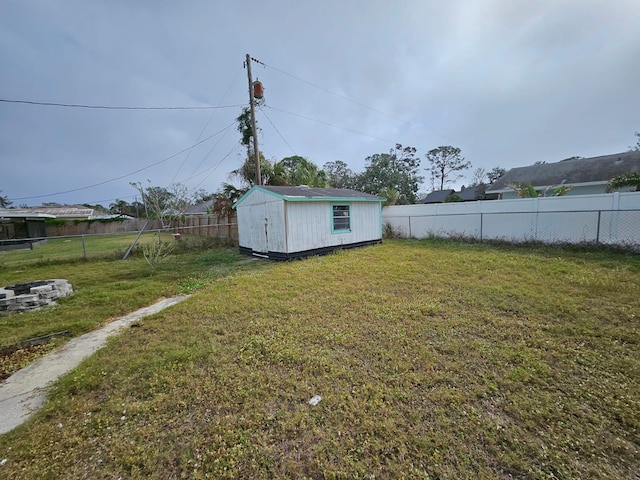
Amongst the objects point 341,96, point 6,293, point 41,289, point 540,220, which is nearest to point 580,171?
point 540,220

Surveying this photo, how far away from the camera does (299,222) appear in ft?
26.8

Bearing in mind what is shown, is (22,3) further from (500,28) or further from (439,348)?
(500,28)

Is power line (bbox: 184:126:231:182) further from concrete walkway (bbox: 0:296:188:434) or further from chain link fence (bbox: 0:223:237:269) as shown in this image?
concrete walkway (bbox: 0:296:188:434)

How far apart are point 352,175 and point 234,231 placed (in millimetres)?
21993

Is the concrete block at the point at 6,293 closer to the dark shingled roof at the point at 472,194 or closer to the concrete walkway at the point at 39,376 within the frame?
the concrete walkway at the point at 39,376

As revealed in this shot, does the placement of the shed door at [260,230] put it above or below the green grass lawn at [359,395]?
above

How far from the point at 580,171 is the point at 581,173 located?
11.5 inches

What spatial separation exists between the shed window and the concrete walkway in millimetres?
6845

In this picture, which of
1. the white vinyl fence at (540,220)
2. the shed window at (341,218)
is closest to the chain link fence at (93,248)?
the shed window at (341,218)

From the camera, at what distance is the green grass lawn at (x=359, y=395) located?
1638 mm

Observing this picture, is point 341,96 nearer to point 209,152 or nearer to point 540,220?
point 209,152

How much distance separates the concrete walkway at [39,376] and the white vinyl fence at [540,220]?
11442 mm

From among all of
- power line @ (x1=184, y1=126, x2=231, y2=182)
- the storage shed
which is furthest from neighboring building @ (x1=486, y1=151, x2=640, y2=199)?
power line @ (x1=184, y1=126, x2=231, y2=182)

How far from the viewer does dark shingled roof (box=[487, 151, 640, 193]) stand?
49.9 feet
